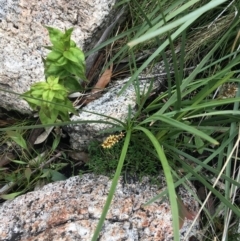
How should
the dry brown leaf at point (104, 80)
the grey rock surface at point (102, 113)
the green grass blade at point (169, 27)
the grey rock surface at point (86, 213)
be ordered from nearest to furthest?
the green grass blade at point (169, 27), the grey rock surface at point (86, 213), the grey rock surface at point (102, 113), the dry brown leaf at point (104, 80)

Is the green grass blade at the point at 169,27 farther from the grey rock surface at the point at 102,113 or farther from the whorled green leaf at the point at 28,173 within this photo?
the whorled green leaf at the point at 28,173

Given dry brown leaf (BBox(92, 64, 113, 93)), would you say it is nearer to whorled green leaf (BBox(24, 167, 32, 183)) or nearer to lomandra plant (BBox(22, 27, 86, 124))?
lomandra plant (BBox(22, 27, 86, 124))

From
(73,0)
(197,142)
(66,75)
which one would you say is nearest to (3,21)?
(73,0)

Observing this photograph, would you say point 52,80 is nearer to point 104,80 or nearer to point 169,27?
point 104,80

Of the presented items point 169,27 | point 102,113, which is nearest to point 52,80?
point 102,113

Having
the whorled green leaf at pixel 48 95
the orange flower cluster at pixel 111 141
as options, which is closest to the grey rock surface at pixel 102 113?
the orange flower cluster at pixel 111 141

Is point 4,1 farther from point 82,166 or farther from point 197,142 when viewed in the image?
point 197,142

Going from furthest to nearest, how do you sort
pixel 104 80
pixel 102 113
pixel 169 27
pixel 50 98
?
pixel 104 80 < pixel 102 113 < pixel 50 98 < pixel 169 27
